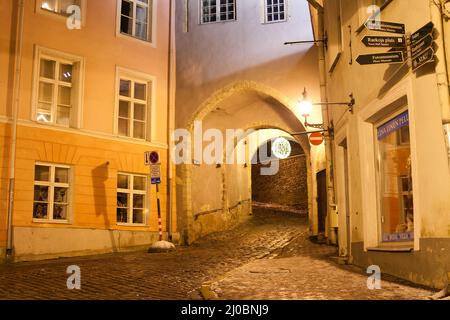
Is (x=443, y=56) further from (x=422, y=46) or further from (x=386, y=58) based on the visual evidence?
(x=386, y=58)

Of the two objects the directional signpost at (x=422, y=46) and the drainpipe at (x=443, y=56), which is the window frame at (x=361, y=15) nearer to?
the directional signpost at (x=422, y=46)

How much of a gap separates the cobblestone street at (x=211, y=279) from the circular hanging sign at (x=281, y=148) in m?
16.5

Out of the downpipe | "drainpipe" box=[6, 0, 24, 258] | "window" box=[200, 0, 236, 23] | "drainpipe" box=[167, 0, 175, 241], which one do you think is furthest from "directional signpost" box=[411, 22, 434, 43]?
"window" box=[200, 0, 236, 23]

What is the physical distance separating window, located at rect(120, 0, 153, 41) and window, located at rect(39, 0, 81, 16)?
172 centimetres

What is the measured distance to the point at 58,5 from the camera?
15461mm

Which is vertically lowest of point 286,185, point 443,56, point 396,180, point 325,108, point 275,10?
point 396,180

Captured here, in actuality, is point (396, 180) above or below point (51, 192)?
below

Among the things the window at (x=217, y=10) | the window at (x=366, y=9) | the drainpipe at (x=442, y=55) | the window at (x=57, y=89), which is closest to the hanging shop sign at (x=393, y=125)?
the drainpipe at (x=442, y=55)

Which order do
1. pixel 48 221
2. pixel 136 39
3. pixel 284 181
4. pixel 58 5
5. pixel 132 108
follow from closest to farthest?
pixel 48 221 → pixel 58 5 → pixel 132 108 → pixel 136 39 → pixel 284 181

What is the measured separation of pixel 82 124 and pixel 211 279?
7896 millimetres

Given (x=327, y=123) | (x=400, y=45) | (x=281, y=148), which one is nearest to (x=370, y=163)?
(x=400, y=45)

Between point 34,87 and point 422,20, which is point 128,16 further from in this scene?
point 422,20

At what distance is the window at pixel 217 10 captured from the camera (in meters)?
19.2
